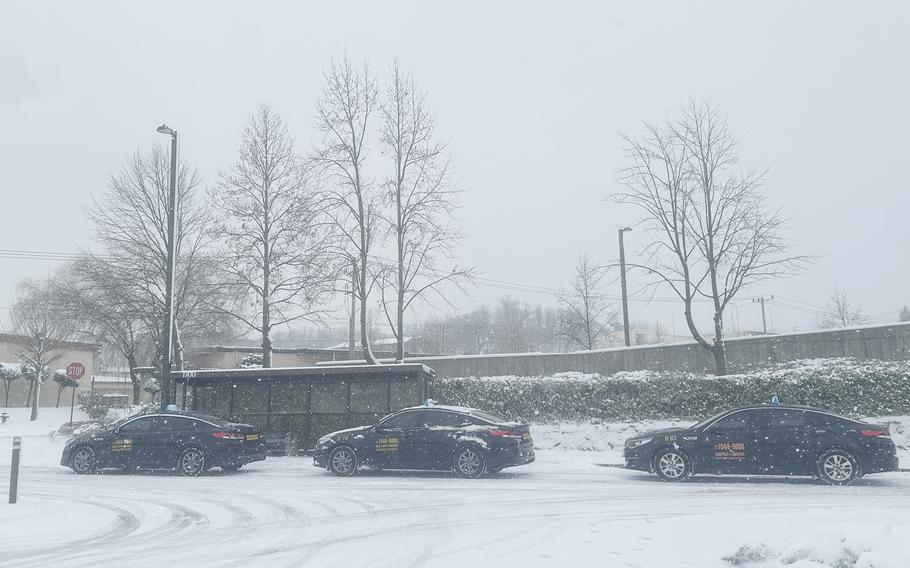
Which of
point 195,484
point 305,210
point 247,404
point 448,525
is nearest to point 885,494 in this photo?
point 448,525

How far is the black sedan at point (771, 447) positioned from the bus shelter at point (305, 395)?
7.52 metres

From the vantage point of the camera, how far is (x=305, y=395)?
20875mm

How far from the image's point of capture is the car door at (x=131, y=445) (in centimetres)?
→ 1652

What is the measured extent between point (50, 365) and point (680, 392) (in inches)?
1667

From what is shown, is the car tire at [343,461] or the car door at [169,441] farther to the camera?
the car door at [169,441]

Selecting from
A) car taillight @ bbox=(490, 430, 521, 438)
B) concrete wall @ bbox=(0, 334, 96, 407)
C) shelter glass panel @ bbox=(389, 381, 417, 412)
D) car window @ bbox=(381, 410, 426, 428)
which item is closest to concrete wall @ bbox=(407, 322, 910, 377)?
shelter glass panel @ bbox=(389, 381, 417, 412)

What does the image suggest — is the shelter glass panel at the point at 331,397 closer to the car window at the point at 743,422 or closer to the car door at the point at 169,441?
the car door at the point at 169,441

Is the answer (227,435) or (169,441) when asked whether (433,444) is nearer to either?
(227,435)

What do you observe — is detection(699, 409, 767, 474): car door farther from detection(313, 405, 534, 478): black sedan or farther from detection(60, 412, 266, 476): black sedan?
detection(60, 412, 266, 476): black sedan

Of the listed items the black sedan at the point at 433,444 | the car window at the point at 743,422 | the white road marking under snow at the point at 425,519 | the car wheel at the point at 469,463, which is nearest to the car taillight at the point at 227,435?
the white road marking under snow at the point at 425,519

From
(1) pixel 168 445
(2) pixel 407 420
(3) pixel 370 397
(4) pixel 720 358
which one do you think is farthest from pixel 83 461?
(4) pixel 720 358

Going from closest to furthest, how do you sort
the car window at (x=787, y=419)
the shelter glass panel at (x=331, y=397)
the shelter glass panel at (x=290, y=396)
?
the car window at (x=787, y=419), the shelter glass panel at (x=331, y=397), the shelter glass panel at (x=290, y=396)

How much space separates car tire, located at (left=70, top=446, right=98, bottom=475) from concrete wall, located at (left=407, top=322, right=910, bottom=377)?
17.5 m

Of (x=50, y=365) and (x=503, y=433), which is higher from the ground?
(x=50, y=365)
